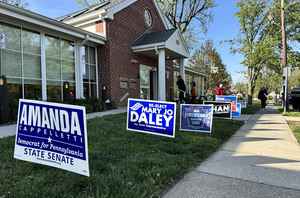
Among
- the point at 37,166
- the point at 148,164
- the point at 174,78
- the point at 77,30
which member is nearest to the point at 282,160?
the point at 148,164

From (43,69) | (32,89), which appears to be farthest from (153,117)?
(43,69)

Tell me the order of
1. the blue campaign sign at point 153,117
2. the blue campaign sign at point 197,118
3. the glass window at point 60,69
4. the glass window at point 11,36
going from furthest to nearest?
1. the glass window at point 60,69
2. the glass window at point 11,36
3. the blue campaign sign at point 197,118
4. the blue campaign sign at point 153,117

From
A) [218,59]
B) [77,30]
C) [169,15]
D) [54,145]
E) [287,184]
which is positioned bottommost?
[287,184]

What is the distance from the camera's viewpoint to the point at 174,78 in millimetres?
21438

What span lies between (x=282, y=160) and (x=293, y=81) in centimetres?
5700

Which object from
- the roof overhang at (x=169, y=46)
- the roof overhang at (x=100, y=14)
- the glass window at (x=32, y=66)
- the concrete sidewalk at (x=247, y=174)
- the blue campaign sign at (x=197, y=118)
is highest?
the roof overhang at (x=100, y=14)

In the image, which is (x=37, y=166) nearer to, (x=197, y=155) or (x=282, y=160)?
(x=197, y=155)

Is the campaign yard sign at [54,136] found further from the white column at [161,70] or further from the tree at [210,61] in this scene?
the tree at [210,61]

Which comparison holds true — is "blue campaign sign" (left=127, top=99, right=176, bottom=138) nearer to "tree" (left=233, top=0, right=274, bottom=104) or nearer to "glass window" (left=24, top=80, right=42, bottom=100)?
"glass window" (left=24, top=80, right=42, bottom=100)

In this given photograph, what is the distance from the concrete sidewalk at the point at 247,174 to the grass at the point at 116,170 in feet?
0.85

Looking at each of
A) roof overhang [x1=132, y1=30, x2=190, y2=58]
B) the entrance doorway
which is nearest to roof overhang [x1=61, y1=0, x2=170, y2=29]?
roof overhang [x1=132, y1=30, x2=190, y2=58]

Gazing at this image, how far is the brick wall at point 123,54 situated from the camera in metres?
13.5

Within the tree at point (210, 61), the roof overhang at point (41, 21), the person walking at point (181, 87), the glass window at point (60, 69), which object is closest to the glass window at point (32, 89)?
Result: the glass window at point (60, 69)

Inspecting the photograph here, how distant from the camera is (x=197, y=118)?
672 cm
